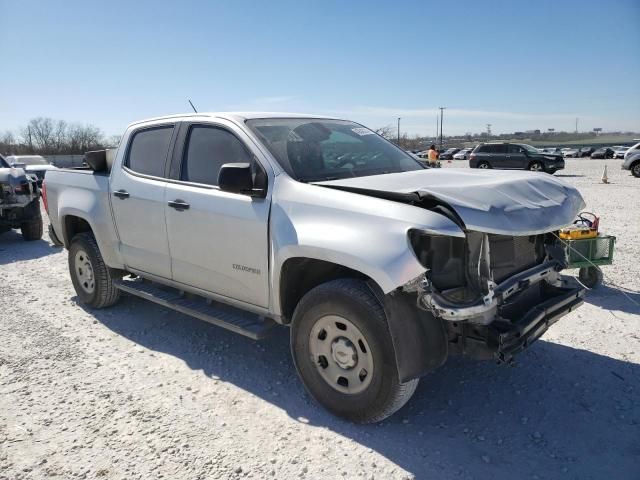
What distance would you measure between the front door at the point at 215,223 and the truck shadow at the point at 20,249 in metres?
5.66

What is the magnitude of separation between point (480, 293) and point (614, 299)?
3.41 metres

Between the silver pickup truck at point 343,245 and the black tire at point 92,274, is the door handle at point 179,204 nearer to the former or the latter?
the silver pickup truck at point 343,245

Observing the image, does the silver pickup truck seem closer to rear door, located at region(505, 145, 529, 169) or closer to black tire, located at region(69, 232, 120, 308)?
black tire, located at region(69, 232, 120, 308)

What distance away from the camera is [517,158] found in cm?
2588

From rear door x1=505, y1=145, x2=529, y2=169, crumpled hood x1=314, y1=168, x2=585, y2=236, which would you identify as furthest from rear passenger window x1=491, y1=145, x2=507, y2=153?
crumpled hood x1=314, y1=168, x2=585, y2=236

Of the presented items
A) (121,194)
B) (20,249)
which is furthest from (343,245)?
(20,249)

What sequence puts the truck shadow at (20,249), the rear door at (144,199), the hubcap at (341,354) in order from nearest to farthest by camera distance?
the hubcap at (341,354) < the rear door at (144,199) < the truck shadow at (20,249)

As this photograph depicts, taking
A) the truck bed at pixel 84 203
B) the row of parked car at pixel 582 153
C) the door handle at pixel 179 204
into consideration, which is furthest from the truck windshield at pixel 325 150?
the row of parked car at pixel 582 153

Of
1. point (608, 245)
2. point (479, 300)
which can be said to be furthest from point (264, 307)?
point (608, 245)

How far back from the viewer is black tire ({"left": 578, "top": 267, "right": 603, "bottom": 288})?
5.62m

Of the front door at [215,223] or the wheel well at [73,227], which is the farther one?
the wheel well at [73,227]

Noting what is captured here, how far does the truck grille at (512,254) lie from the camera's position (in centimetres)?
310

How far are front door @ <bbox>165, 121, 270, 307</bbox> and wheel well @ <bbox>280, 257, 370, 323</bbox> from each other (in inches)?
5.9

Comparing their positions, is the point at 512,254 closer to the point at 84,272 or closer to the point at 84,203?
the point at 84,203
